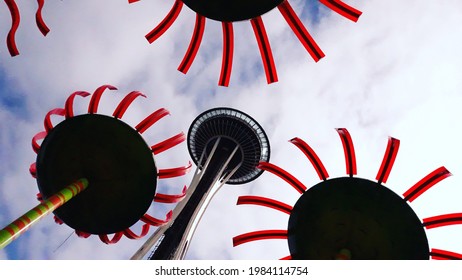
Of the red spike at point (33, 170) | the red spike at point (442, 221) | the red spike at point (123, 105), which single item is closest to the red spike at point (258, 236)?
the red spike at point (442, 221)

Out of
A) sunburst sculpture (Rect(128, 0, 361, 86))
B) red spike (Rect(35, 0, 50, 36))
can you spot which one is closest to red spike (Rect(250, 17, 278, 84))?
sunburst sculpture (Rect(128, 0, 361, 86))

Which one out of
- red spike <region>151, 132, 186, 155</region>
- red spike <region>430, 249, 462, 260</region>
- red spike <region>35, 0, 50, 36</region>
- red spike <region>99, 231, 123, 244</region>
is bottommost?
red spike <region>430, 249, 462, 260</region>

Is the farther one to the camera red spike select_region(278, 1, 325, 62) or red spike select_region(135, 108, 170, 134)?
red spike select_region(135, 108, 170, 134)

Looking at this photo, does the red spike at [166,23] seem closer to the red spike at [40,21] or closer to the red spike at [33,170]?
the red spike at [40,21]

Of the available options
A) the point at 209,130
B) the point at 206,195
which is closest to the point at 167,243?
the point at 206,195

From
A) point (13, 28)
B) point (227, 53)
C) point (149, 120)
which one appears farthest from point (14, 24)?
point (227, 53)

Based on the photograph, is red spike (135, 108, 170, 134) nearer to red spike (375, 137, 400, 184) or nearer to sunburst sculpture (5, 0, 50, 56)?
sunburst sculpture (5, 0, 50, 56)

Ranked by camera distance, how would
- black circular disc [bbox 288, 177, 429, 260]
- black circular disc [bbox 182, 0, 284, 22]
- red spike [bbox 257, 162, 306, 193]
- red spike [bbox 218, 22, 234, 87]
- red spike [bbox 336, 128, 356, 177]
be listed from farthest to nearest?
red spike [bbox 257, 162, 306, 193], red spike [bbox 336, 128, 356, 177], black circular disc [bbox 288, 177, 429, 260], red spike [bbox 218, 22, 234, 87], black circular disc [bbox 182, 0, 284, 22]
